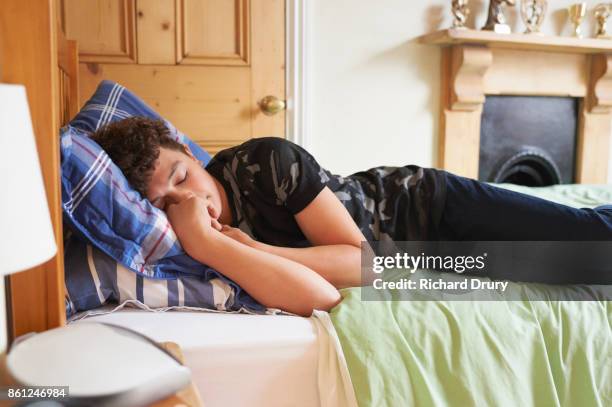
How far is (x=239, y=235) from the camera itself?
125 cm

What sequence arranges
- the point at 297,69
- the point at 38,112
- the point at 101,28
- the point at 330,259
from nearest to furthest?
the point at 38,112 < the point at 330,259 < the point at 101,28 < the point at 297,69

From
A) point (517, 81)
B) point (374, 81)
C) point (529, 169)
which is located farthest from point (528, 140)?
point (374, 81)

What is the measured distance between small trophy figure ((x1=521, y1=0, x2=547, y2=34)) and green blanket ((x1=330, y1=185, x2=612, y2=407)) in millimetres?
2073

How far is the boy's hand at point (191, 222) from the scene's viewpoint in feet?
3.86

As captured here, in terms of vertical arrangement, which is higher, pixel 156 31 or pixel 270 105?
pixel 156 31

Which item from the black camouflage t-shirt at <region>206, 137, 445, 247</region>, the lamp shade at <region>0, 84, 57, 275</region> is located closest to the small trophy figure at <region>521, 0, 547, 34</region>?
the black camouflage t-shirt at <region>206, 137, 445, 247</region>

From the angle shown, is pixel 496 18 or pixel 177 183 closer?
pixel 177 183

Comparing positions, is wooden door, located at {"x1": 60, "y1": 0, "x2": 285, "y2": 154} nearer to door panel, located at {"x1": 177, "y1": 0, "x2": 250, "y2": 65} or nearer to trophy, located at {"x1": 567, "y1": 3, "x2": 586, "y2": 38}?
door panel, located at {"x1": 177, "y1": 0, "x2": 250, "y2": 65}

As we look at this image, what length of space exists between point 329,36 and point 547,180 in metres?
1.37

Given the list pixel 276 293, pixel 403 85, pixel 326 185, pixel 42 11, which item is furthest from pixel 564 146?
pixel 42 11

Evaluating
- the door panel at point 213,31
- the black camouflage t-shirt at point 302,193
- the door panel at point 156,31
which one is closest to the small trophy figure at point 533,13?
the door panel at point 213,31

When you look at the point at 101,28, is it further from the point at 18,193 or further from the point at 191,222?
the point at 18,193

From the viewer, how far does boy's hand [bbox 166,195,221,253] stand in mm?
→ 1176

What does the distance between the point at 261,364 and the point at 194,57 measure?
1756 millimetres
